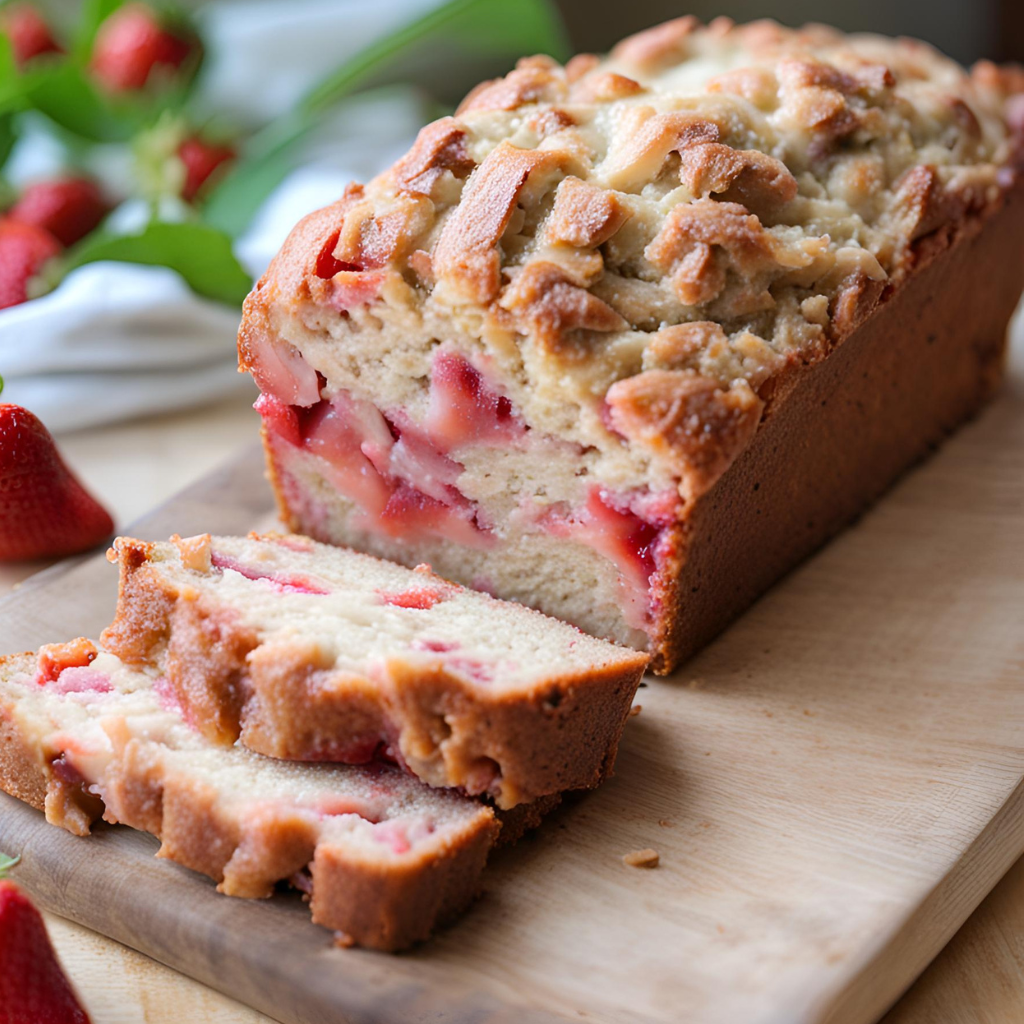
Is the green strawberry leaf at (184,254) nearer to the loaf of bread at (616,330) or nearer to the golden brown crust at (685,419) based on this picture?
the loaf of bread at (616,330)

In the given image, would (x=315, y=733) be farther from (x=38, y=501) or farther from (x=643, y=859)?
(x=38, y=501)

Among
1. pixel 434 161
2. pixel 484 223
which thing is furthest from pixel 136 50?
pixel 484 223

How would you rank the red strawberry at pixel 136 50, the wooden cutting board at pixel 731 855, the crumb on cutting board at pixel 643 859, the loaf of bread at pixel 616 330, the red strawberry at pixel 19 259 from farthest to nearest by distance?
the red strawberry at pixel 136 50, the red strawberry at pixel 19 259, the loaf of bread at pixel 616 330, the crumb on cutting board at pixel 643 859, the wooden cutting board at pixel 731 855

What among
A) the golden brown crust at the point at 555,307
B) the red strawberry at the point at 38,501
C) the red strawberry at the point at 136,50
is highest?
the red strawberry at the point at 136,50

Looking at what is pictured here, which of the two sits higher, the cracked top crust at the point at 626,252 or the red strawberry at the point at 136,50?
the red strawberry at the point at 136,50

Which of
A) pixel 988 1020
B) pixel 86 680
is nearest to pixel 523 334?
pixel 86 680

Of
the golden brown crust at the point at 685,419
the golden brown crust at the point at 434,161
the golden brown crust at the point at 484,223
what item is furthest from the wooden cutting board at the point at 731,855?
the golden brown crust at the point at 434,161

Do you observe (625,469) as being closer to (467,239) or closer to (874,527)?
(467,239)

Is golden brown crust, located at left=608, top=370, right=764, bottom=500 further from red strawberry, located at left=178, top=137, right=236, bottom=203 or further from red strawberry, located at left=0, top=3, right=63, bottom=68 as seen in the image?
red strawberry, located at left=0, top=3, right=63, bottom=68
